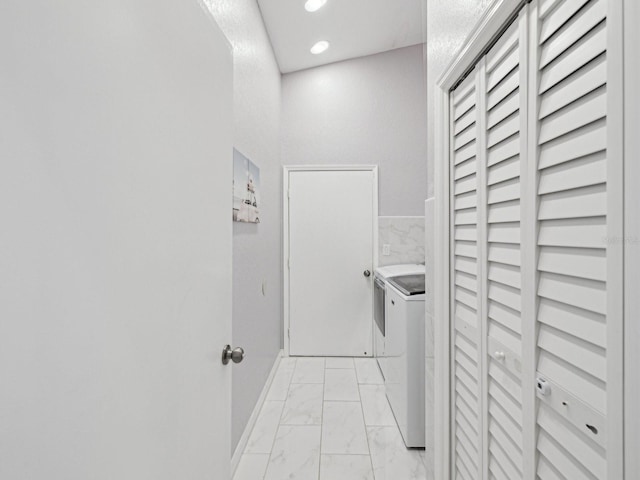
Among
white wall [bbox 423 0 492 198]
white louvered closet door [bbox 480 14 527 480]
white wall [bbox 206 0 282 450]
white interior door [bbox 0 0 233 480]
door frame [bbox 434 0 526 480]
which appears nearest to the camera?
white interior door [bbox 0 0 233 480]

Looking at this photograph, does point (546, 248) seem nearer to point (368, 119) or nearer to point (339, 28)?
point (339, 28)

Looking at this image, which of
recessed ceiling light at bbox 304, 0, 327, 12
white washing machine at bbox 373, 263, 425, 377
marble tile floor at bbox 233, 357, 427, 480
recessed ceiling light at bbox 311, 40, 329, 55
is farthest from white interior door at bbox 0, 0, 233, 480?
recessed ceiling light at bbox 311, 40, 329, 55

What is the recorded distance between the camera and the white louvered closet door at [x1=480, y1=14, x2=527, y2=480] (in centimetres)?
91

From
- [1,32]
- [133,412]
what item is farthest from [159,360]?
[1,32]

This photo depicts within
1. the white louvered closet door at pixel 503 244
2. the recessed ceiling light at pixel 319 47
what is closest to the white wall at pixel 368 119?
the recessed ceiling light at pixel 319 47

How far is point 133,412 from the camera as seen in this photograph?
0.61 m

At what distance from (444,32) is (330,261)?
2.44m

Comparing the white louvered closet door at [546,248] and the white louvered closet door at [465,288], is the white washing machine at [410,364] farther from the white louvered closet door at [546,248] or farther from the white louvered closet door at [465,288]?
the white louvered closet door at [546,248]

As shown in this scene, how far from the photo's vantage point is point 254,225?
2.44m

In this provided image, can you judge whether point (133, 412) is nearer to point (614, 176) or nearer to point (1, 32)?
point (1, 32)

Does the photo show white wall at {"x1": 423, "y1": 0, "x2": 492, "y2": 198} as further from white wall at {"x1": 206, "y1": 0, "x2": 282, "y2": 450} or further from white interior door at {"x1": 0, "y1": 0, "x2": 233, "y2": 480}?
white wall at {"x1": 206, "y1": 0, "x2": 282, "y2": 450}

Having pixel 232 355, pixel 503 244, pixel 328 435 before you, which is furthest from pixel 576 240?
pixel 328 435

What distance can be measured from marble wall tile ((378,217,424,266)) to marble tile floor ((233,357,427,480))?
1.11 m

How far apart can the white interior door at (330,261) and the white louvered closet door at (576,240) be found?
2734 mm
